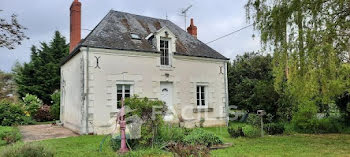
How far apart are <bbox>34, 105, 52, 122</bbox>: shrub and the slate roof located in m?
9.17

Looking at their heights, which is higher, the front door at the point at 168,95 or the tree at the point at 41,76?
the tree at the point at 41,76

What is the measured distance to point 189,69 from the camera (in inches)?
515

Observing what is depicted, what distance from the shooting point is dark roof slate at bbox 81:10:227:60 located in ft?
36.3

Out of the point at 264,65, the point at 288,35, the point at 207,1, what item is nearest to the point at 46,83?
the point at 207,1

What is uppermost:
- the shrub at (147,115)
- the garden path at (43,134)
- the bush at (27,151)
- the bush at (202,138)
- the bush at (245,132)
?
the shrub at (147,115)

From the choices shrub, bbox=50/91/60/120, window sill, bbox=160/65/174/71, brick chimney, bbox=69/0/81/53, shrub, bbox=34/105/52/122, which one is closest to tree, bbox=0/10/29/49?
window sill, bbox=160/65/174/71

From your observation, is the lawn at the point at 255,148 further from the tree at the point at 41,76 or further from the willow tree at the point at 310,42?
the tree at the point at 41,76

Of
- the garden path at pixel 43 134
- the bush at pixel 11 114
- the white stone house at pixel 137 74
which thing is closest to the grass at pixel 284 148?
the white stone house at pixel 137 74

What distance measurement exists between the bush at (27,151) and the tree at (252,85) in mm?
10484

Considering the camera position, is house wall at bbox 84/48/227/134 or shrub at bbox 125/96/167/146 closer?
shrub at bbox 125/96/167/146

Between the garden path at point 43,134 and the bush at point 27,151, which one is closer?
the bush at point 27,151

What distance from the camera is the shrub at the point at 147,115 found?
22.1 ft

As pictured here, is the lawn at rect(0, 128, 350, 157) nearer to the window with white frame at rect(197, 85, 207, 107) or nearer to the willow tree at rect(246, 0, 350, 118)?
the willow tree at rect(246, 0, 350, 118)

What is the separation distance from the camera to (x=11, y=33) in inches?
213
